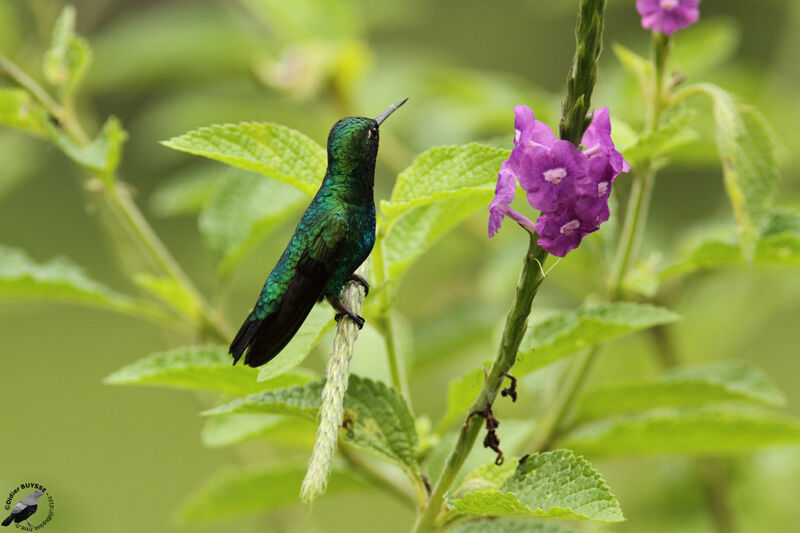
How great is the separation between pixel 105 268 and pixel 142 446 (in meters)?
0.89

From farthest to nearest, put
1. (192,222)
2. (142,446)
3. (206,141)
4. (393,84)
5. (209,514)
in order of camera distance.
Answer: (142,446)
(192,222)
(393,84)
(209,514)
(206,141)

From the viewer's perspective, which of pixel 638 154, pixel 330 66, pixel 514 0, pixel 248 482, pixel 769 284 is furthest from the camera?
pixel 514 0

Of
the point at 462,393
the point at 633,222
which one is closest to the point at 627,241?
the point at 633,222

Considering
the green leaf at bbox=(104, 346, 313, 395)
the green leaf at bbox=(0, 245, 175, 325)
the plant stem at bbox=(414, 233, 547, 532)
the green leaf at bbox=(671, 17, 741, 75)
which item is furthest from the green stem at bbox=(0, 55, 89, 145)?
the green leaf at bbox=(671, 17, 741, 75)

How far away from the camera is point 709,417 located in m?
0.99

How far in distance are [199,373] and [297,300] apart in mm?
283

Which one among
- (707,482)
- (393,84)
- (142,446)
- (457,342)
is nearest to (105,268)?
(142,446)

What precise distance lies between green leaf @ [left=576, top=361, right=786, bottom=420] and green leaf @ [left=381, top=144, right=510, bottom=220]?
412mm

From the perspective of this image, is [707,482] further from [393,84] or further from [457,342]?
[393,84]

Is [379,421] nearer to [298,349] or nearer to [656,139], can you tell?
[298,349]

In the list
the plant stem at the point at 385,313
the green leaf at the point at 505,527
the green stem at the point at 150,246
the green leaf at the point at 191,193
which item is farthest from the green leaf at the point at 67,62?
the green leaf at the point at 505,527

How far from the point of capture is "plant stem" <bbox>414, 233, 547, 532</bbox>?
1.91 feet

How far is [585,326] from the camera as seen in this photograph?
83cm

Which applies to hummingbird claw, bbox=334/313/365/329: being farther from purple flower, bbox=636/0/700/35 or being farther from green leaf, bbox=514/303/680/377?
purple flower, bbox=636/0/700/35
